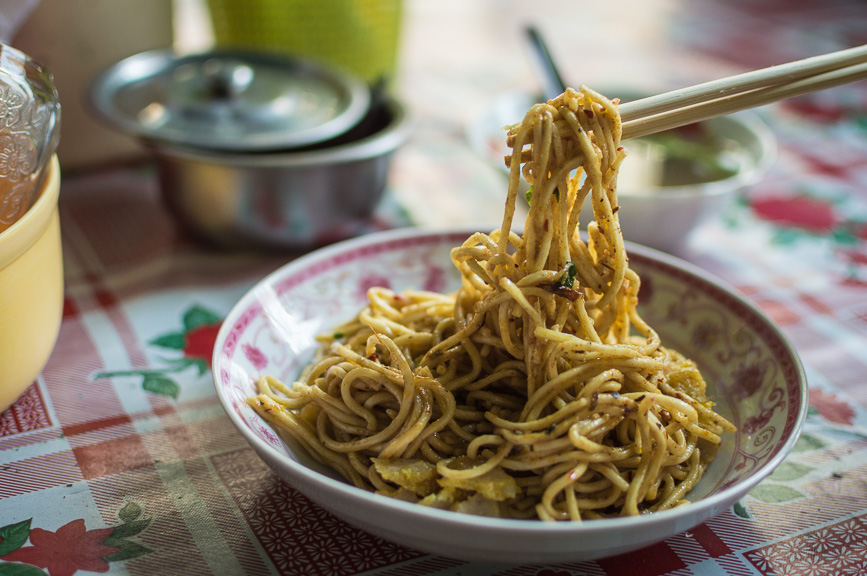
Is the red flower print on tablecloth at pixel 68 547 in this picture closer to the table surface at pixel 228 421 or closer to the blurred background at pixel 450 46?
the table surface at pixel 228 421

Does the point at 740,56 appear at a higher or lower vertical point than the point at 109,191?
→ higher

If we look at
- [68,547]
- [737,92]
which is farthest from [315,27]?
[68,547]

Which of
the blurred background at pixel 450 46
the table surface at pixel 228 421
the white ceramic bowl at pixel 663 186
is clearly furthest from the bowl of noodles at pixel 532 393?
the blurred background at pixel 450 46

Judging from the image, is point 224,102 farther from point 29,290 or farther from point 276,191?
point 29,290

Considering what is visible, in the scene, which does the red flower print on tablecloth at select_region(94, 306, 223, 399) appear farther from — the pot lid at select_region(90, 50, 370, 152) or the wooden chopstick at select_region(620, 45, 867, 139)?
the wooden chopstick at select_region(620, 45, 867, 139)

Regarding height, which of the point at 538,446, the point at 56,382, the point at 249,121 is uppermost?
the point at 249,121

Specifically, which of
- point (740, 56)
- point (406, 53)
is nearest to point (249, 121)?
point (406, 53)

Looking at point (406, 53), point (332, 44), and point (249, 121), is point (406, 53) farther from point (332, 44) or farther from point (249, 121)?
point (249, 121)
